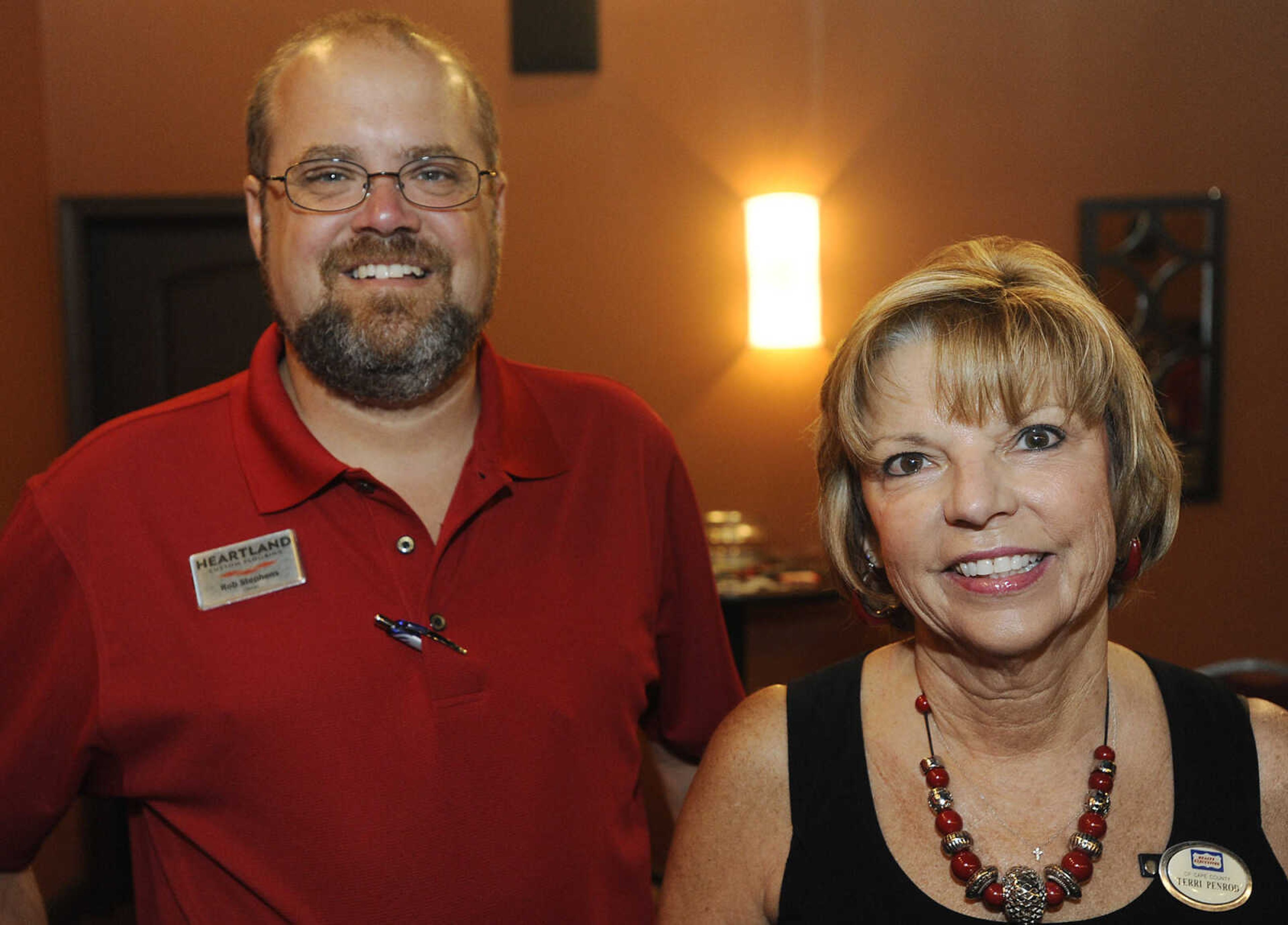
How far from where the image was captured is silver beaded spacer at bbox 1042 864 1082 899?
4.45 ft

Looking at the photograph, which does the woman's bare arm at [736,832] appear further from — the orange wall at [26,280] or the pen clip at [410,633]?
the orange wall at [26,280]

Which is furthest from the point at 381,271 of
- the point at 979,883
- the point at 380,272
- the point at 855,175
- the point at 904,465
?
the point at 855,175

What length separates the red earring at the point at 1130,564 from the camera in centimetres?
148

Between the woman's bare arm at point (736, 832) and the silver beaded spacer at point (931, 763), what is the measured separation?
0.58 feet

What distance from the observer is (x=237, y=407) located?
5.72 ft

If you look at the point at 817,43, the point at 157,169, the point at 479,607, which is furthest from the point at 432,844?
the point at 817,43

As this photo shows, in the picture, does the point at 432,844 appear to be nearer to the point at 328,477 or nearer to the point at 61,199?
the point at 328,477

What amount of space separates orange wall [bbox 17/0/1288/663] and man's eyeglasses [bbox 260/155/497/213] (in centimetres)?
259

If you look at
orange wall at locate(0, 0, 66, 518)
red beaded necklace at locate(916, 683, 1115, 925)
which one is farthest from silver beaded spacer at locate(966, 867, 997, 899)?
orange wall at locate(0, 0, 66, 518)

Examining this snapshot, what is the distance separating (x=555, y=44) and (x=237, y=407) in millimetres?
2931

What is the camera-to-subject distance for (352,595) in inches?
62.1

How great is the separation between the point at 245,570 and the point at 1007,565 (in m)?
1.00

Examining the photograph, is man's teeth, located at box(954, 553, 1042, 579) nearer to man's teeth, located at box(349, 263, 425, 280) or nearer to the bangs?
the bangs

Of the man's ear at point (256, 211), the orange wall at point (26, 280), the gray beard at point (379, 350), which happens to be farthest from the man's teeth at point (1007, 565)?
the orange wall at point (26, 280)
